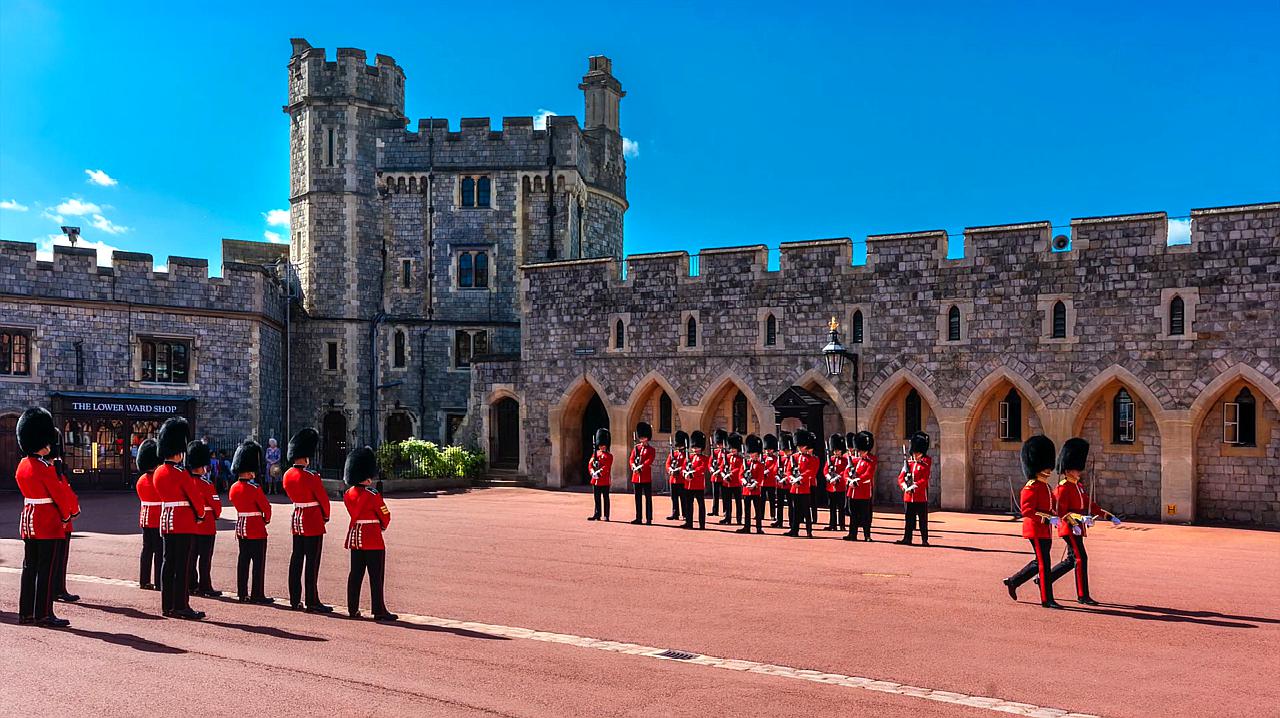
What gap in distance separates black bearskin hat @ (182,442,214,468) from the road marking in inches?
74.5

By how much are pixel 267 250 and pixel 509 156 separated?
14547 mm

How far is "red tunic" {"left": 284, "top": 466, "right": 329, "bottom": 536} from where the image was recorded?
9.09 metres

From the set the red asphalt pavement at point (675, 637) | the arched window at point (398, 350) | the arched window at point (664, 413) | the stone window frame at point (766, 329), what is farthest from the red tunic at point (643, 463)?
the arched window at point (398, 350)

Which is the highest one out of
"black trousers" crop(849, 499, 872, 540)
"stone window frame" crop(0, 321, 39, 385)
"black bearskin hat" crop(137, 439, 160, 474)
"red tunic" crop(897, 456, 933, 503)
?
"stone window frame" crop(0, 321, 39, 385)

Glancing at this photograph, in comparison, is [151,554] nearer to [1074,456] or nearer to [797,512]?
[797,512]

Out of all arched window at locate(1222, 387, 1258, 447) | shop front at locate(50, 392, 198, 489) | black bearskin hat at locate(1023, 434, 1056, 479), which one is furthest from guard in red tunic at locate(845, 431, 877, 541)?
shop front at locate(50, 392, 198, 489)

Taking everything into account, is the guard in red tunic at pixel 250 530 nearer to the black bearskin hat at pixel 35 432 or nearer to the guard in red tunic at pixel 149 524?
the guard in red tunic at pixel 149 524

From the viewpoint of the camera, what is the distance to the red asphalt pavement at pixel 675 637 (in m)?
6.11

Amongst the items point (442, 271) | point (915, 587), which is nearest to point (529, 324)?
point (442, 271)

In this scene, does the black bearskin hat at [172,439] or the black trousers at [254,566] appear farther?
the black trousers at [254,566]

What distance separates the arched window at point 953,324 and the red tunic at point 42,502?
48.4ft

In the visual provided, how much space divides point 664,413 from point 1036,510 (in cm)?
1415

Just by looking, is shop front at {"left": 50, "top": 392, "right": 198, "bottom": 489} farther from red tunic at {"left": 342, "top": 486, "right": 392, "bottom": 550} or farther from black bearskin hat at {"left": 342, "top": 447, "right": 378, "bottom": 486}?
red tunic at {"left": 342, "top": 486, "right": 392, "bottom": 550}

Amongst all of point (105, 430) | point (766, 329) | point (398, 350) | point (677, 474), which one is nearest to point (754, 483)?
point (677, 474)
